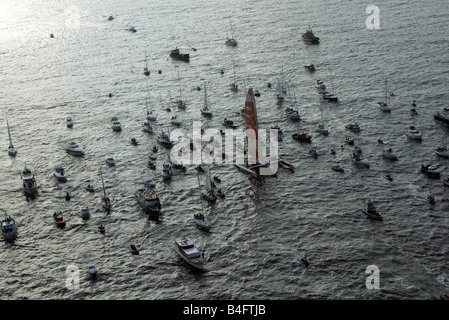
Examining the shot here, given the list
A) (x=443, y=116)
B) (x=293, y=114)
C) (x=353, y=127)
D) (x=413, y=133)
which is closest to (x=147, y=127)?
(x=293, y=114)

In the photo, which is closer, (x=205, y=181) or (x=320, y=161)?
(x=205, y=181)

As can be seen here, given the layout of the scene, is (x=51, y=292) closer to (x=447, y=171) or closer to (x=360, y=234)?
(x=360, y=234)

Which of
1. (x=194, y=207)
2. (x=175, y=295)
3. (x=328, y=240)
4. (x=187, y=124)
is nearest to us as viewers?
(x=175, y=295)

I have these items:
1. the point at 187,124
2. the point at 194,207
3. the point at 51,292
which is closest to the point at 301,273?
the point at 194,207

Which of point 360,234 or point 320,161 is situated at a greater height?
point 320,161

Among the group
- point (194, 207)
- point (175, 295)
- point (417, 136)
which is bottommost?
point (175, 295)

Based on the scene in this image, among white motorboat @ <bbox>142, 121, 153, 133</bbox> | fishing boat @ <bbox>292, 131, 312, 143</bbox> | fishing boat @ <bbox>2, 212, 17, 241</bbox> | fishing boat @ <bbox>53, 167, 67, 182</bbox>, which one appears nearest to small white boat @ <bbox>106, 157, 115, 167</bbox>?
fishing boat @ <bbox>53, 167, 67, 182</bbox>

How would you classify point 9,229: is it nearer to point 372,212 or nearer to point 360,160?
point 372,212

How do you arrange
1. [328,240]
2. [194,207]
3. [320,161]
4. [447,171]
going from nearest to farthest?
[328,240] < [194,207] < [447,171] < [320,161]
